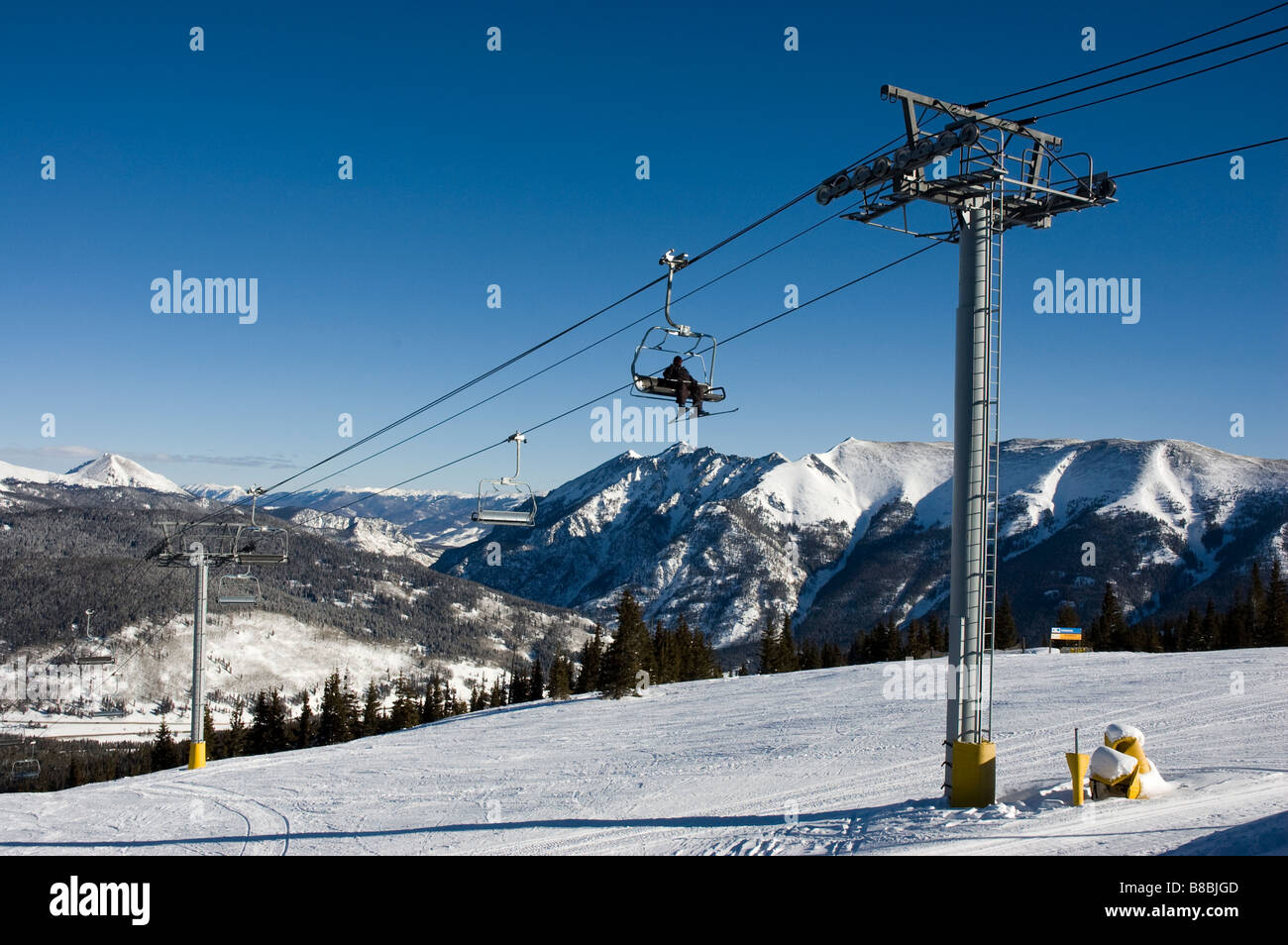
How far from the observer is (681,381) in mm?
15750

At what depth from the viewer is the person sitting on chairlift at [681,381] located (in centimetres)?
1578

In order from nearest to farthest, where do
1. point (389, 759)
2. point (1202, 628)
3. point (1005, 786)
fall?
point (1005, 786) < point (389, 759) < point (1202, 628)

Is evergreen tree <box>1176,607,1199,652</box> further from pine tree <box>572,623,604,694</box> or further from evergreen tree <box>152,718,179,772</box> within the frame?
evergreen tree <box>152,718,179,772</box>

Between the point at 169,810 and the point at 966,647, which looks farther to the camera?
the point at 169,810

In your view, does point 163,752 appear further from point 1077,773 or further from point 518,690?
point 1077,773

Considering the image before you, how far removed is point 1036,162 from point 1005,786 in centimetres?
927

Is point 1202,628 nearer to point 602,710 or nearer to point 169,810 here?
point 602,710

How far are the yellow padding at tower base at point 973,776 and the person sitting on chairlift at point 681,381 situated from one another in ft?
23.1

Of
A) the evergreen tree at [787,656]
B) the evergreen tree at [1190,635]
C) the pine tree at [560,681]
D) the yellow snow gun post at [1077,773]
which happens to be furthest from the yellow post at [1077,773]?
the evergreen tree at [1190,635]

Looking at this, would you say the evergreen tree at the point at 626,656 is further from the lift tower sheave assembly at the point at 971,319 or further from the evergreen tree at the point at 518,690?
the lift tower sheave assembly at the point at 971,319

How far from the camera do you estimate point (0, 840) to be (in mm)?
16609

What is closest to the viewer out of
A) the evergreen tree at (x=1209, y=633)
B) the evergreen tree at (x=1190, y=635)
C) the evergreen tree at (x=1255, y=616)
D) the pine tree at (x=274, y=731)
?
the evergreen tree at (x=1255, y=616)
